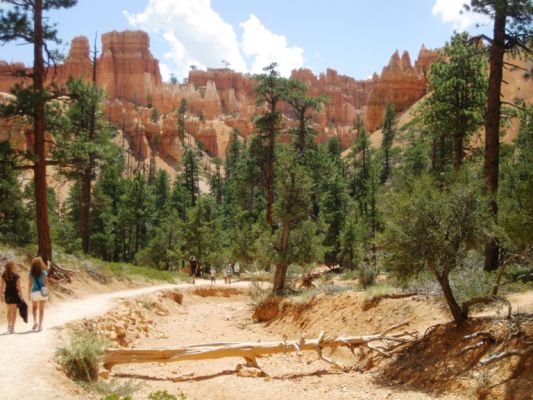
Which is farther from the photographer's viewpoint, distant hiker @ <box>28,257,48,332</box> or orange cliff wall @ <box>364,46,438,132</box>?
orange cliff wall @ <box>364,46,438,132</box>

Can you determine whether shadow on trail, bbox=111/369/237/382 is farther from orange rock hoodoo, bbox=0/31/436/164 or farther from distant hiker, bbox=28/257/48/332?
orange rock hoodoo, bbox=0/31/436/164

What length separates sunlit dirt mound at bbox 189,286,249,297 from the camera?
25975 mm

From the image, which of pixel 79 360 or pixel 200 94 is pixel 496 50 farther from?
pixel 200 94

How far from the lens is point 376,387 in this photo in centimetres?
902

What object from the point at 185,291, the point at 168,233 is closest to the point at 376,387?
the point at 185,291

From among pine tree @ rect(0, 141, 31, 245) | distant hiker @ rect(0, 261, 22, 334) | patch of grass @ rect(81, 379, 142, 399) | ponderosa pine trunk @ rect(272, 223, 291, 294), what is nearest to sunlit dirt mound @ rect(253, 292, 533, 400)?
patch of grass @ rect(81, 379, 142, 399)

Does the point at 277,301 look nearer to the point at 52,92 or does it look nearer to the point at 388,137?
the point at 52,92

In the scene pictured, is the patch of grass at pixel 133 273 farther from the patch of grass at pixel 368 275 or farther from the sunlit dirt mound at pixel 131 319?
the patch of grass at pixel 368 275

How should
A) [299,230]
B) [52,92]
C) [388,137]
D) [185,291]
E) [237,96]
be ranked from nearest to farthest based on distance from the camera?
[52,92] → [299,230] → [185,291] → [388,137] → [237,96]

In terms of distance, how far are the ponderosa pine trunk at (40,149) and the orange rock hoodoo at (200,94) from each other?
76.7 meters

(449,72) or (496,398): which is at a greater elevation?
(449,72)

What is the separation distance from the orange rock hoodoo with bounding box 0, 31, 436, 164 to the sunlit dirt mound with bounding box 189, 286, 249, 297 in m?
72.1

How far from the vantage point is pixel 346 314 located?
566 inches

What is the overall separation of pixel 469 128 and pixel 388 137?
5544 centimetres
